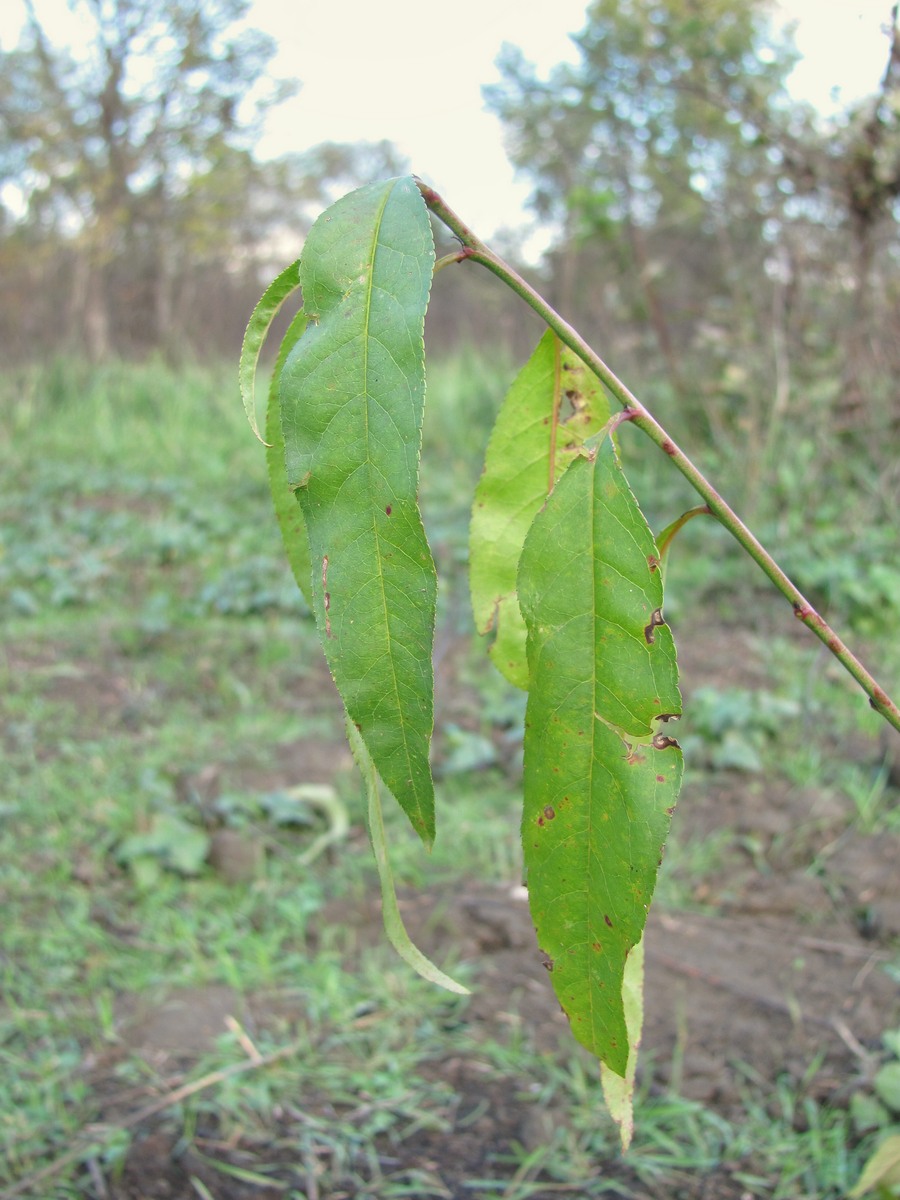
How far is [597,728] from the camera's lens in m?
0.65

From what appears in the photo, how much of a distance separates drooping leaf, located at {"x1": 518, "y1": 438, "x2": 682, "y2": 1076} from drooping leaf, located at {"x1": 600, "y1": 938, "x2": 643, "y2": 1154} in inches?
5.6

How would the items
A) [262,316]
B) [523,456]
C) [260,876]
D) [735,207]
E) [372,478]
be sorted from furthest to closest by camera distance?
[735,207]
[260,876]
[523,456]
[262,316]
[372,478]

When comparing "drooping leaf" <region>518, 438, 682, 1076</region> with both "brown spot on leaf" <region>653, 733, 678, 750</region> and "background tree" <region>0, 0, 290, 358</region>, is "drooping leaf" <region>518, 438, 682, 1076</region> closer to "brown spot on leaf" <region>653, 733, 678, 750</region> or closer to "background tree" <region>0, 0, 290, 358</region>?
"brown spot on leaf" <region>653, 733, 678, 750</region>

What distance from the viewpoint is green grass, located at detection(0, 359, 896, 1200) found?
1.57 m

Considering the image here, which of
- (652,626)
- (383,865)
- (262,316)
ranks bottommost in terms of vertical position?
(383,865)

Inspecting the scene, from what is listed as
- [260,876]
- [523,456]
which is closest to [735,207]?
[260,876]

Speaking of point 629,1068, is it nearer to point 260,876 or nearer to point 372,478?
point 372,478

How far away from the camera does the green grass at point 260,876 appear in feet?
5.16

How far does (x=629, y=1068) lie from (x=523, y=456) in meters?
0.47

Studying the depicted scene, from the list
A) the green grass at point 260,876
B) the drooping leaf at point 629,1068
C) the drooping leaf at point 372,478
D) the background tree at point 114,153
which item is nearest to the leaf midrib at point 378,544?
the drooping leaf at point 372,478

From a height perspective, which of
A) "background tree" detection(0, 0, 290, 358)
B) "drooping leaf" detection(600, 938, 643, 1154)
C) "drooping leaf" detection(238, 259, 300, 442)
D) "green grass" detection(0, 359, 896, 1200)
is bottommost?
"green grass" detection(0, 359, 896, 1200)

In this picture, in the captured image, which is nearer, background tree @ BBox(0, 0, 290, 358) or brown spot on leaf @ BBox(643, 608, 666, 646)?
brown spot on leaf @ BBox(643, 608, 666, 646)

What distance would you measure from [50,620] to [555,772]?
388 cm

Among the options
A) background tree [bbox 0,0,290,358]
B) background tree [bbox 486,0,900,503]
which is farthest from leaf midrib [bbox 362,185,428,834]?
background tree [bbox 0,0,290,358]
